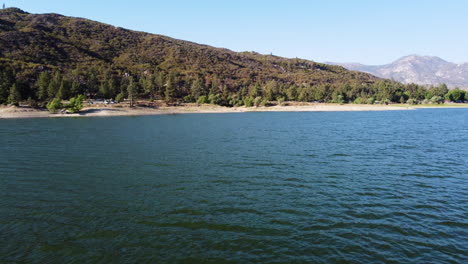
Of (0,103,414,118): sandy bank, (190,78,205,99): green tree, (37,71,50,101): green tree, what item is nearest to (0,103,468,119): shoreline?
(0,103,414,118): sandy bank

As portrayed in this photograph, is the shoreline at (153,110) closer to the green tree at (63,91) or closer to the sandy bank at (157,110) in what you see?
the sandy bank at (157,110)

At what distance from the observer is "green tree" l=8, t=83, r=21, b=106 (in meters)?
125

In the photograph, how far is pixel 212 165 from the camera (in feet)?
107

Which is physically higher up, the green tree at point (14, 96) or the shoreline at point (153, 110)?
the green tree at point (14, 96)

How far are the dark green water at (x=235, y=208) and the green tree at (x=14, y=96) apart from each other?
11113cm

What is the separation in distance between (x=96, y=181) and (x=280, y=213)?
17.4 m

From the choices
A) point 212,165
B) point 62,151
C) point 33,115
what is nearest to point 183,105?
point 33,115

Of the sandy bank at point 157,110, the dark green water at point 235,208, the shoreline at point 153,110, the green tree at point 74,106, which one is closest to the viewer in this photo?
the dark green water at point 235,208

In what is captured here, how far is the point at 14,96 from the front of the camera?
12562 cm

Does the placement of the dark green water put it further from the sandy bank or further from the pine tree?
the pine tree

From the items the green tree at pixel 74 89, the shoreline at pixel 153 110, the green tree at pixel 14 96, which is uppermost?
the green tree at pixel 74 89

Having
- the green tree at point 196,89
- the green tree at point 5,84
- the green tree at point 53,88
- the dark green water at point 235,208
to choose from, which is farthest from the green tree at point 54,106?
the dark green water at point 235,208

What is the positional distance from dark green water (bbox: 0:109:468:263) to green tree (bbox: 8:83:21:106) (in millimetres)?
111127

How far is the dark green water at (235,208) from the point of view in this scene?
14.6m
